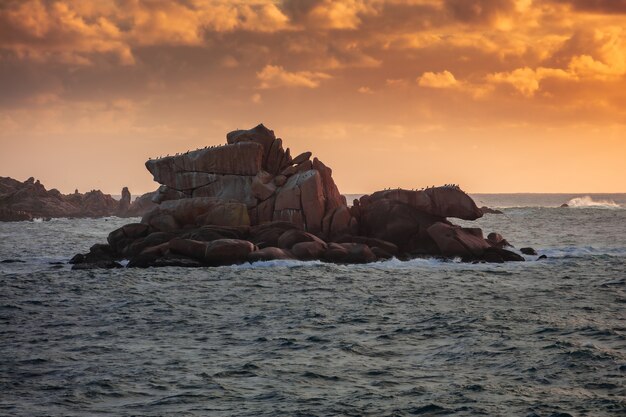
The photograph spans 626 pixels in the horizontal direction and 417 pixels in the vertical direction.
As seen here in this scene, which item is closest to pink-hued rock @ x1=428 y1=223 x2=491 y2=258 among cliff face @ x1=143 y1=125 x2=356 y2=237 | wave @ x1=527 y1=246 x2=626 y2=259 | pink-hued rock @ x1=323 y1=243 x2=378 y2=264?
pink-hued rock @ x1=323 y1=243 x2=378 y2=264

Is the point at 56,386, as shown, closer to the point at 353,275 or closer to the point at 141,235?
the point at 353,275

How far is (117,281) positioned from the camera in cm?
3894

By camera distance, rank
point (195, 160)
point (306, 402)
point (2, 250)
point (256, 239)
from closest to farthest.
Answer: point (306, 402) < point (256, 239) < point (195, 160) < point (2, 250)

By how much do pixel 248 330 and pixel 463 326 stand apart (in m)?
7.71

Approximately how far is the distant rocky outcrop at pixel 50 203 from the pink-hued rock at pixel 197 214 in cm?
8751

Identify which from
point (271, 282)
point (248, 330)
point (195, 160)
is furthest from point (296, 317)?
point (195, 160)

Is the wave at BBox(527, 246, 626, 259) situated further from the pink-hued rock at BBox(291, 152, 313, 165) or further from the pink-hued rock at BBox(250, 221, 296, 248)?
the pink-hued rock at BBox(291, 152, 313, 165)

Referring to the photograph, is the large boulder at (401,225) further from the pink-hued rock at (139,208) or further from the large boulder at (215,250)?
the pink-hued rock at (139,208)

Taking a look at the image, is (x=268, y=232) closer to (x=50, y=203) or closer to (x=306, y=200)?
(x=306, y=200)

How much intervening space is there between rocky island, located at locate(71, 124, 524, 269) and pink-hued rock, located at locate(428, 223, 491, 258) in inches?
2.6

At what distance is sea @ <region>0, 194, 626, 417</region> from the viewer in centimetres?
1730

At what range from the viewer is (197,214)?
52.8 metres

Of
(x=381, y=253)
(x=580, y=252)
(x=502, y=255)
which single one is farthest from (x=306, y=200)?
(x=580, y=252)

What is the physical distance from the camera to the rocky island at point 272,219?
153 feet
